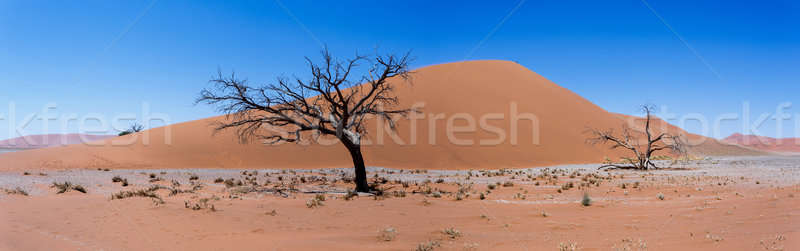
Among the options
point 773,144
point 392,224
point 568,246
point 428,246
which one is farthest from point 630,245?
point 773,144

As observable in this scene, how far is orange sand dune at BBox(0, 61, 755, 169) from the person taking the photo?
30266 mm

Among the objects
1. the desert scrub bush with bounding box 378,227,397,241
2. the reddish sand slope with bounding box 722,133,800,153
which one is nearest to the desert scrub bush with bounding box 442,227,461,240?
the desert scrub bush with bounding box 378,227,397,241

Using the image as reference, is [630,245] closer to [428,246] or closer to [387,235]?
[428,246]

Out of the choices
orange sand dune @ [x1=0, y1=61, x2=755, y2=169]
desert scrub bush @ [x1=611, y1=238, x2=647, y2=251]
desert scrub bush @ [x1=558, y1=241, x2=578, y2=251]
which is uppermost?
orange sand dune @ [x1=0, y1=61, x2=755, y2=169]

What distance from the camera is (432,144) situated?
32.6m

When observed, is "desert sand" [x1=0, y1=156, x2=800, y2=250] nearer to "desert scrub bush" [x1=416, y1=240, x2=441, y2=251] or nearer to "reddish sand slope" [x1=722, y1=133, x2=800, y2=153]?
"desert scrub bush" [x1=416, y1=240, x2=441, y2=251]

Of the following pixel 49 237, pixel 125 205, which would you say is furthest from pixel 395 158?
pixel 49 237

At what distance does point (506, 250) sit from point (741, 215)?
4442mm

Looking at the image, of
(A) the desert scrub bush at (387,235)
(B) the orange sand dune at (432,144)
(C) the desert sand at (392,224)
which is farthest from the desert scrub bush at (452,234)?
(B) the orange sand dune at (432,144)

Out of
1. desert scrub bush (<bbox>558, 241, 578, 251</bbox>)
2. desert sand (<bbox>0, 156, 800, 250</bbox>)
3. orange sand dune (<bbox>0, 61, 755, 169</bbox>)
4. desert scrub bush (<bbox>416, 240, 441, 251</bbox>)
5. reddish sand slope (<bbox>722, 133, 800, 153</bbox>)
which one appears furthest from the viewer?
reddish sand slope (<bbox>722, 133, 800, 153</bbox>)

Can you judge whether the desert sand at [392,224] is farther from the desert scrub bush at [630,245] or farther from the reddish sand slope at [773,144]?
the reddish sand slope at [773,144]

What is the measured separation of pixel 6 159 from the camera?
29.3 m

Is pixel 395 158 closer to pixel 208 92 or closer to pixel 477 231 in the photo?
pixel 208 92

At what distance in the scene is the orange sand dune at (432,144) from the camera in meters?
30.3
